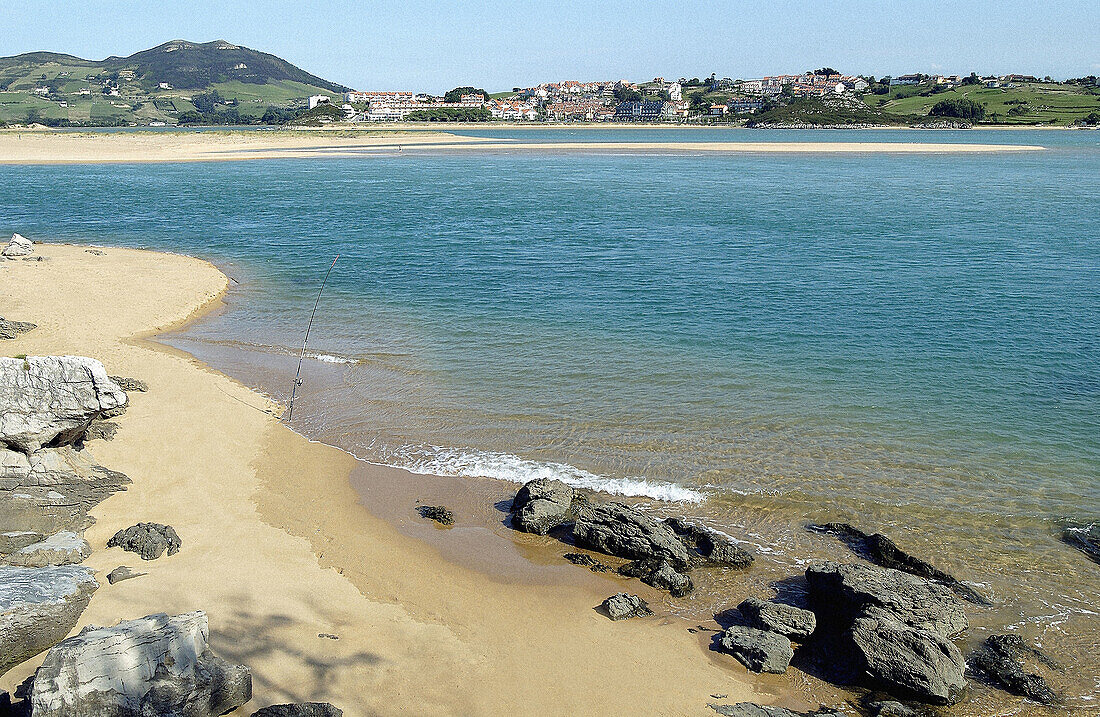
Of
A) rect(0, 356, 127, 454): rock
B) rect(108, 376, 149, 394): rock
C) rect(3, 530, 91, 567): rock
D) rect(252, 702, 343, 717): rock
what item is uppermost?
rect(0, 356, 127, 454): rock

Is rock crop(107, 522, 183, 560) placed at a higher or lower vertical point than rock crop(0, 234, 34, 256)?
lower

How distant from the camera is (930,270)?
94.1 feet

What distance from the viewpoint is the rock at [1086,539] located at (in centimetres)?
1033

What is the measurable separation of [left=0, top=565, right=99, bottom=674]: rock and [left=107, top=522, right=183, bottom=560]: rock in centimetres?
113

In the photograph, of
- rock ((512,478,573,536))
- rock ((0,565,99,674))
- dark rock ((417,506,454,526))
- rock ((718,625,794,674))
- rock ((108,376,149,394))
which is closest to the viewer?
rock ((0,565,99,674))

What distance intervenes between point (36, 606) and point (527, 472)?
6.97m

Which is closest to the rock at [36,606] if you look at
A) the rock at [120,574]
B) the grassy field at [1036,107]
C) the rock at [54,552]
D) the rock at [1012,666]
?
the rock at [120,574]

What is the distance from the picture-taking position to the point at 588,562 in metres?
9.92

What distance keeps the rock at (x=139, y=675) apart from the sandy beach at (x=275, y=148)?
298ft

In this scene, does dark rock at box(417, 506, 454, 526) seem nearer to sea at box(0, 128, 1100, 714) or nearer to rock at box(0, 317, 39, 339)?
sea at box(0, 128, 1100, 714)

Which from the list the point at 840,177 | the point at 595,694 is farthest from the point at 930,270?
the point at 840,177

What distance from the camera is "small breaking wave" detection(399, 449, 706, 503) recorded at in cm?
1184

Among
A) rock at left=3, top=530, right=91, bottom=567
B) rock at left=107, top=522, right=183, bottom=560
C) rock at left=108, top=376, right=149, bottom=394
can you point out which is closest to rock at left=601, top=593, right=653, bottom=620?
rock at left=107, top=522, right=183, bottom=560

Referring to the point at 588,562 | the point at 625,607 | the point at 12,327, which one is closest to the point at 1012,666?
the point at 625,607
